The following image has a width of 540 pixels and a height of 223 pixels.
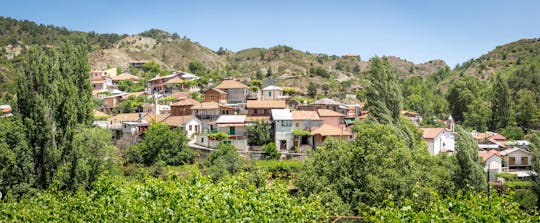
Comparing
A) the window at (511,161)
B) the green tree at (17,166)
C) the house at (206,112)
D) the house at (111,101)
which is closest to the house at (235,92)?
the house at (206,112)

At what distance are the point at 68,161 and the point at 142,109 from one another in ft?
111

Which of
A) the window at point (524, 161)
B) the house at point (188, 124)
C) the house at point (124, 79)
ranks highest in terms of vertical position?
the house at point (124, 79)

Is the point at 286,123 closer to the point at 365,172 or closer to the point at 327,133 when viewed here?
the point at 327,133

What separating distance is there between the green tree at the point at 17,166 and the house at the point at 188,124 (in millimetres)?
21808

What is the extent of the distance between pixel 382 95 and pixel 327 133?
19.0 feet

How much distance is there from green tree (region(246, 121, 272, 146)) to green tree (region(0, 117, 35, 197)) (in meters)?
21.6

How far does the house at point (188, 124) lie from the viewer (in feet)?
146

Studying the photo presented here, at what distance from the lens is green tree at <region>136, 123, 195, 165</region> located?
126 feet

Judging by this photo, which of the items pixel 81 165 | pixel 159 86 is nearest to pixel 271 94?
pixel 159 86

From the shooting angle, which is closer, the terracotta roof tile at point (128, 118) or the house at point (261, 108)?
the house at point (261, 108)

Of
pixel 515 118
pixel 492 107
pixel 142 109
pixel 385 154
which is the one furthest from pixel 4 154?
pixel 515 118

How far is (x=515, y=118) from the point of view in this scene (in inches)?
2432

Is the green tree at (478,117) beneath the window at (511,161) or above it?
above

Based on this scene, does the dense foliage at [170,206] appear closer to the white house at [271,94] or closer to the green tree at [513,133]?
the white house at [271,94]
